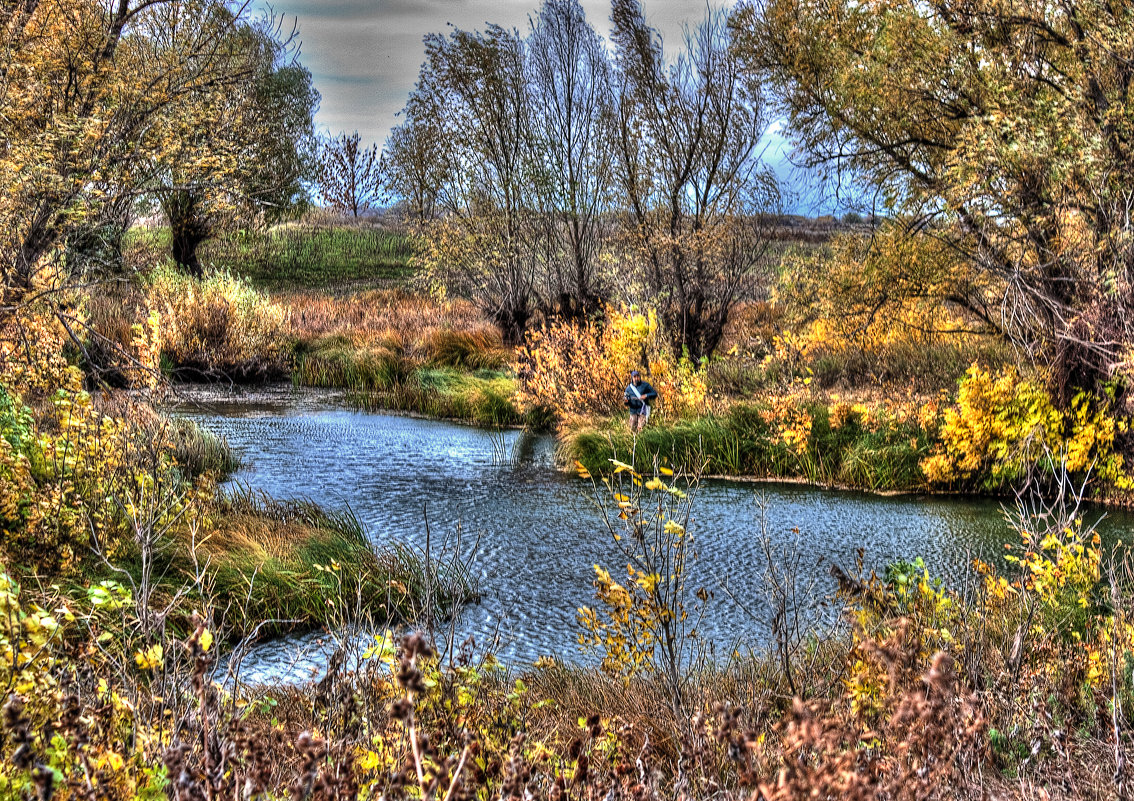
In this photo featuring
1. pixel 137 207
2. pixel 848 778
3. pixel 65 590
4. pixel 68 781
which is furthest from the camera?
pixel 137 207

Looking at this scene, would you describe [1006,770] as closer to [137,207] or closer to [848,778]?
[848,778]

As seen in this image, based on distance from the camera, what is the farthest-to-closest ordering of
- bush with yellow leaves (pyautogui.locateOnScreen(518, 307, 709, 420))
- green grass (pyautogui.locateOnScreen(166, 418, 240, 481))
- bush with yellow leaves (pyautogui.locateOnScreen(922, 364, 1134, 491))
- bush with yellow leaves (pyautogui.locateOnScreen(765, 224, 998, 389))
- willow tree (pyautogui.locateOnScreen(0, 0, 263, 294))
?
bush with yellow leaves (pyautogui.locateOnScreen(518, 307, 709, 420)) < bush with yellow leaves (pyautogui.locateOnScreen(765, 224, 998, 389)) < green grass (pyautogui.locateOnScreen(166, 418, 240, 481)) < bush with yellow leaves (pyautogui.locateOnScreen(922, 364, 1134, 491)) < willow tree (pyautogui.locateOnScreen(0, 0, 263, 294))

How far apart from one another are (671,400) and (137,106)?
886cm

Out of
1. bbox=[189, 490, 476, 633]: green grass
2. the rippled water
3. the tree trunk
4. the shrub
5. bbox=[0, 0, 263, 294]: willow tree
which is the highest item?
the tree trunk

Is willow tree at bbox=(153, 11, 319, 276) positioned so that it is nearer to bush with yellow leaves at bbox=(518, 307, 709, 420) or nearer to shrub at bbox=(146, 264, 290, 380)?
shrub at bbox=(146, 264, 290, 380)

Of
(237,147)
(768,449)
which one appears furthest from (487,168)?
(237,147)

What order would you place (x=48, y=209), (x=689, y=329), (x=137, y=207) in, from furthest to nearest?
(x=689, y=329), (x=137, y=207), (x=48, y=209)

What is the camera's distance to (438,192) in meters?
Result: 21.2

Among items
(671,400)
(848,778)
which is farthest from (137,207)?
(848,778)

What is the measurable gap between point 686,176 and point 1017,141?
7.55 metres

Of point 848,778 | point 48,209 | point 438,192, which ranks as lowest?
point 848,778

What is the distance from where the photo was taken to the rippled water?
6594 mm

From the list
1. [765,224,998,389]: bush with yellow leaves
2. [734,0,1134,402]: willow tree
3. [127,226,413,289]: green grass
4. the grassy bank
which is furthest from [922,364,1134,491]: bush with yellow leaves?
[127,226,413,289]: green grass

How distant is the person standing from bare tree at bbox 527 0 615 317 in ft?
14.2
